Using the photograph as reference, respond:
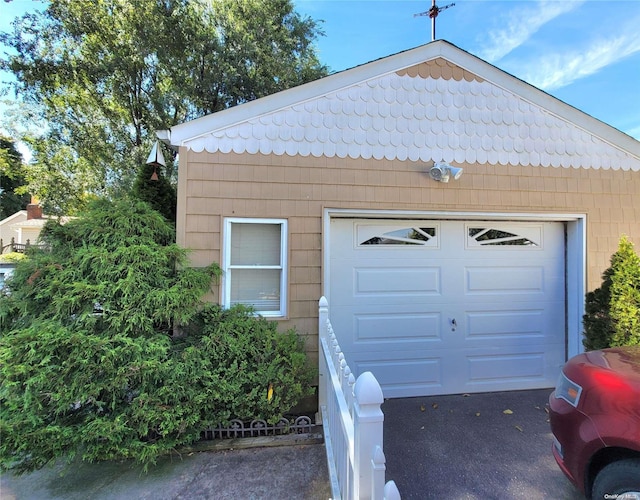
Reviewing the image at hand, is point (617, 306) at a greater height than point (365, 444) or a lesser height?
greater

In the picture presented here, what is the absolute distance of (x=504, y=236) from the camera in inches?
172

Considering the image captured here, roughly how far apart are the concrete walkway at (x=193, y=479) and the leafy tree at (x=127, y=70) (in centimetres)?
886

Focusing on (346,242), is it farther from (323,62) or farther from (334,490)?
(323,62)

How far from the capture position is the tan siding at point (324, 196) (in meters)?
3.60

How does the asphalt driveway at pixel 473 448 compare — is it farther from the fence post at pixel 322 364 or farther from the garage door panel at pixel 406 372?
the fence post at pixel 322 364

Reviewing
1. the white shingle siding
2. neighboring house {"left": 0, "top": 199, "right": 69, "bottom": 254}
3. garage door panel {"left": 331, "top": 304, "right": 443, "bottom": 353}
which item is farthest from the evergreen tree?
neighboring house {"left": 0, "top": 199, "right": 69, "bottom": 254}

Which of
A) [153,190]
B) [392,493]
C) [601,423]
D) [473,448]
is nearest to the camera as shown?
[392,493]

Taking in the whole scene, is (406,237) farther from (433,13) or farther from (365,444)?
(433,13)

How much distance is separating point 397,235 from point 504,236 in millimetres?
1522

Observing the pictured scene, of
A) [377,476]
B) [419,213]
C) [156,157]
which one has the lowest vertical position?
[377,476]

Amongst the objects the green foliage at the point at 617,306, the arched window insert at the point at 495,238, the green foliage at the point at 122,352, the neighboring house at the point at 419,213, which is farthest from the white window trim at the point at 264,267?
the green foliage at the point at 617,306

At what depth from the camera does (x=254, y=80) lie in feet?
33.0

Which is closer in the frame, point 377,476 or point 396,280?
point 377,476

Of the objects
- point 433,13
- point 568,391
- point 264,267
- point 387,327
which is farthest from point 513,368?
point 433,13
